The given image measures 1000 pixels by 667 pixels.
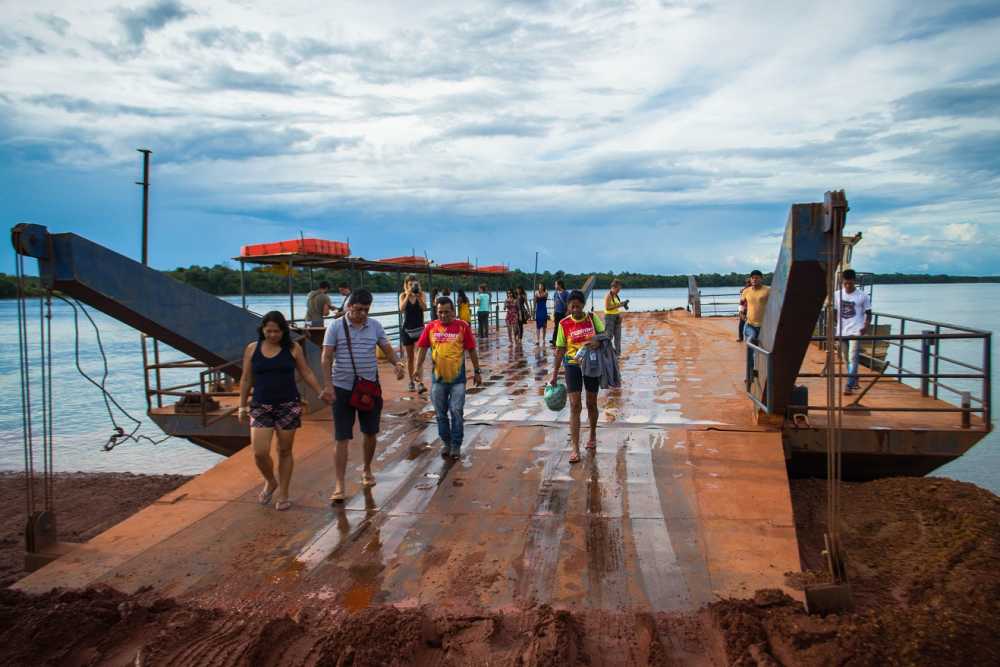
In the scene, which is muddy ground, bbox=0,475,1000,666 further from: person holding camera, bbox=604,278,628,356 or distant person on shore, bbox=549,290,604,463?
person holding camera, bbox=604,278,628,356

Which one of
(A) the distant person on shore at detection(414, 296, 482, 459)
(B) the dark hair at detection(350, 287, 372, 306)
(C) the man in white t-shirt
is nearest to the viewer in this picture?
(B) the dark hair at detection(350, 287, 372, 306)

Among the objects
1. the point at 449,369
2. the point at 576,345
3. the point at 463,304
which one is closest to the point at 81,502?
the point at 449,369

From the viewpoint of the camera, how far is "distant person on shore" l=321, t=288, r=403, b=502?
223 inches

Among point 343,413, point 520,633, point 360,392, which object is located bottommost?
point 520,633

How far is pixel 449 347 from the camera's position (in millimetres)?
6496

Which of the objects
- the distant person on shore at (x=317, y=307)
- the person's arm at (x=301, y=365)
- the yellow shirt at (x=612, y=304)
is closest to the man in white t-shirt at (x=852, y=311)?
the yellow shirt at (x=612, y=304)

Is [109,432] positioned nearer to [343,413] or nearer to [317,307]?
[317,307]

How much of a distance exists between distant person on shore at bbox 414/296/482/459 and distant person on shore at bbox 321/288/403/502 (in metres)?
0.85

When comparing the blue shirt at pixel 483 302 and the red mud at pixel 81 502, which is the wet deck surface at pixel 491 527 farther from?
the blue shirt at pixel 483 302

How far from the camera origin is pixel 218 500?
5.75 metres

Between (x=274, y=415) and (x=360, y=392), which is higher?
(x=360, y=392)

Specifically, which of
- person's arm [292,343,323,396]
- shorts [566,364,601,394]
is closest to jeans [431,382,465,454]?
shorts [566,364,601,394]

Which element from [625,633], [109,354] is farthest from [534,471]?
[109,354]

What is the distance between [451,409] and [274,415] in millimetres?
1839
